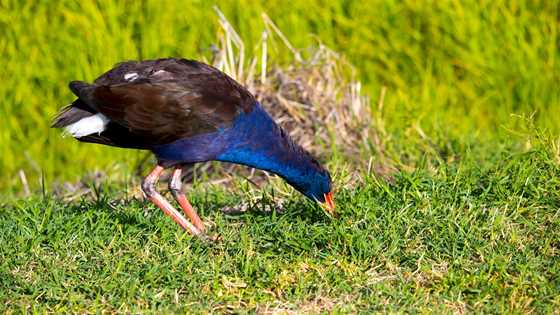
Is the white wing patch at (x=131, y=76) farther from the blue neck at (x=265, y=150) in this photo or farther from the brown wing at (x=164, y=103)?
the blue neck at (x=265, y=150)

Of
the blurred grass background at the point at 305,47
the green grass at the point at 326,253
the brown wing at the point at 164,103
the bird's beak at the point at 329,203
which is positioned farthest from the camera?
the blurred grass background at the point at 305,47

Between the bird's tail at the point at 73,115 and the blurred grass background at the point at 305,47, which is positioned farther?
the blurred grass background at the point at 305,47

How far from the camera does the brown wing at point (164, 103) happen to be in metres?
4.54

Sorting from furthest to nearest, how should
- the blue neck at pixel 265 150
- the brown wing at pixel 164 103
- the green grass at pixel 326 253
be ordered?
the blue neck at pixel 265 150
the brown wing at pixel 164 103
the green grass at pixel 326 253

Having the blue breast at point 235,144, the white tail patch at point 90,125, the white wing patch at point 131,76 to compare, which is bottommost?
the blue breast at point 235,144

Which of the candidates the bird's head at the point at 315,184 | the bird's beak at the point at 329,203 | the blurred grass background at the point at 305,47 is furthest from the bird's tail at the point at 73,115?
the blurred grass background at the point at 305,47

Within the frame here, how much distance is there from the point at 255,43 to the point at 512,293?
369cm

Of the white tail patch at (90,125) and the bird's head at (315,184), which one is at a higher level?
the white tail patch at (90,125)

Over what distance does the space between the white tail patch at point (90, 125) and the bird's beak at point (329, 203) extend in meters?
1.07

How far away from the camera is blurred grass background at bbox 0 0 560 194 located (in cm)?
712

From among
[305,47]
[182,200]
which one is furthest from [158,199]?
[305,47]

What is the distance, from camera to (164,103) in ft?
14.9

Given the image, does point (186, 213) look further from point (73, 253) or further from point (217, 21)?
point (217, 21)

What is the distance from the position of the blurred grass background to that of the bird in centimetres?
217
